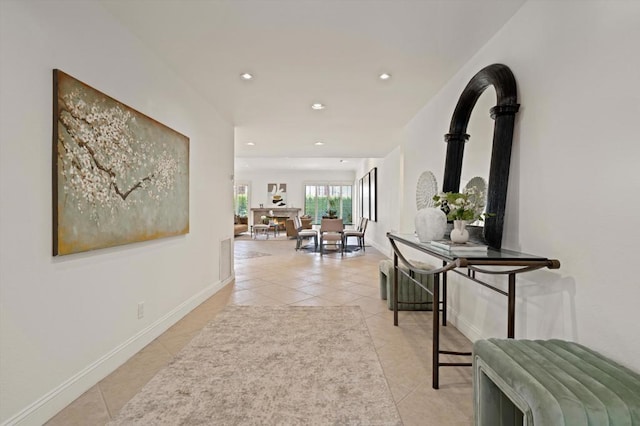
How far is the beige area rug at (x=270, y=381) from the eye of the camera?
1.62 m

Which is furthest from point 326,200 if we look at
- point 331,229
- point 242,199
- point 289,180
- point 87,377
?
point 87,377

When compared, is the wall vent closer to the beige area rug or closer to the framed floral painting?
the beige area rug

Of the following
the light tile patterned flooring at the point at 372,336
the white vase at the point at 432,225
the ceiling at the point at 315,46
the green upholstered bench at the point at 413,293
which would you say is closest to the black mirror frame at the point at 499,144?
the white vase at the point at 432,225

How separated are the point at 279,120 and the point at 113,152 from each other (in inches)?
106

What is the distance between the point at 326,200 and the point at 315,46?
36.6 ft

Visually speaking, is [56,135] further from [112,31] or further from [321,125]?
[321,125]

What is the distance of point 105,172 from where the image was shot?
202 cm

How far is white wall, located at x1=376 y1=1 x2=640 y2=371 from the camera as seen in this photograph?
1.28 meters

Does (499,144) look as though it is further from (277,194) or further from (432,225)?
(277,194)

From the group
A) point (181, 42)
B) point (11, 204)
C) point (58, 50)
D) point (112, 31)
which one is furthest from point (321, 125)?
point (11, 204)

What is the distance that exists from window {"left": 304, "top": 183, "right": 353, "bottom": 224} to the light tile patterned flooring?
321 inches

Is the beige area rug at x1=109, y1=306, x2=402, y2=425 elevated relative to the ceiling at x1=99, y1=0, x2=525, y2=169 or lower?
lower

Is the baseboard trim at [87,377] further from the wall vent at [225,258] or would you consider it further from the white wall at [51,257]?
the wall vent at [225,258]

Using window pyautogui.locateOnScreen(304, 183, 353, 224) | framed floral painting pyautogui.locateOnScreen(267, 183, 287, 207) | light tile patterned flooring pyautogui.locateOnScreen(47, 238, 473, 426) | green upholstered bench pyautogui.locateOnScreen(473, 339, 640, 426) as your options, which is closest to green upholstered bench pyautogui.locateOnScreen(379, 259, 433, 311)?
light tile patterned flooring pyautogui.locateOnScreen(47, 238, 473, 426)
